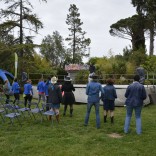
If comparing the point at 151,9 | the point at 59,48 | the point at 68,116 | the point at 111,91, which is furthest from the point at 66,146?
the point at 59,48

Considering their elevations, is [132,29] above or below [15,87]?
above

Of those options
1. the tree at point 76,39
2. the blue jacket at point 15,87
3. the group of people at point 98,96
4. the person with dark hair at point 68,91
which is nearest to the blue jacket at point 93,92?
the group of people at point 98,96

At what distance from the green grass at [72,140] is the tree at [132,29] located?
2654cm

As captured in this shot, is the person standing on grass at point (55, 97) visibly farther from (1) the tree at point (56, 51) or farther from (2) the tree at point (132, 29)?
(1) the tree at point (56, 51)

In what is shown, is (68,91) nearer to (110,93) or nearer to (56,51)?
(110,93)

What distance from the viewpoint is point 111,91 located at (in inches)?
433

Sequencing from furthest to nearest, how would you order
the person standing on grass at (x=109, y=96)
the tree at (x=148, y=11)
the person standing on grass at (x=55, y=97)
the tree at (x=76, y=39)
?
the tree at (x=76, y=39) < the tree at (x=148, y=11) < the person standing on grass at (x=109, y=96) < the person standing on grass at (x=55, y=97)

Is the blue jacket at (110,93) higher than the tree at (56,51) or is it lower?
lower

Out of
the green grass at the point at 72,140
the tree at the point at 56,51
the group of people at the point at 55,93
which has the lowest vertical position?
the green grass at the point at 72,140

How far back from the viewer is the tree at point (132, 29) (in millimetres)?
36003

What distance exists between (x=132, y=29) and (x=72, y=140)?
31506 mm

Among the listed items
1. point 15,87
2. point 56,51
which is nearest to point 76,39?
point 56,51

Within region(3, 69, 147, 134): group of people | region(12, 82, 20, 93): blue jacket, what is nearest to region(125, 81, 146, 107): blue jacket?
region(3, 69, 147, 134): group of people

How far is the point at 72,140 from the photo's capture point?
316 inches
